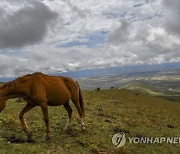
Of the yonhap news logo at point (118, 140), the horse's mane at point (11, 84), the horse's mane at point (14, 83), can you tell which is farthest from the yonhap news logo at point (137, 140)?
the horse's mane at point (11, 84)

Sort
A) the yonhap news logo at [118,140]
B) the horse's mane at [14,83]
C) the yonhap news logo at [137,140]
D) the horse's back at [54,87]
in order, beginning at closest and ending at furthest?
the horse's mane at [14,83] < the horse's back at [54,87] < the yonhap news logo at [118,140] < the yonhap news logo at [137,140]

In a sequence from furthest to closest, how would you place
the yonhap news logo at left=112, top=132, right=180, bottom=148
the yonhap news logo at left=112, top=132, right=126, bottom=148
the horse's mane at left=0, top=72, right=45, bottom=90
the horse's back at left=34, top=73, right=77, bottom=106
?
1. the yonhap news logo at left=112, top=132, right=180, bottom=148
2. the yonhap news logo at left=112, top=132, right=126, bottom=148
3. the horse's back at left=34, top=73, right=77, bottom=106
4. the horse's mane at left=0, top=72, right=45, bottom=90

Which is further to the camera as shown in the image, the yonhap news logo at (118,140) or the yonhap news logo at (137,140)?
the yonhap news logo at (137,140)

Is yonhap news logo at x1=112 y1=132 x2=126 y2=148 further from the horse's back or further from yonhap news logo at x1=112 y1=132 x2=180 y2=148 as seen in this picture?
the horse's back

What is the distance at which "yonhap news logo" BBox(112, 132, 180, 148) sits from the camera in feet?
48.2

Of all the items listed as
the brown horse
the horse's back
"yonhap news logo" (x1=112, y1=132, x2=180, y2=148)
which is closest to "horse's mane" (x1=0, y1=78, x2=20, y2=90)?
the brown horse

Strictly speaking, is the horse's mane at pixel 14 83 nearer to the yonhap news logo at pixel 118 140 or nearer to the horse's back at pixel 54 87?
the horse's back at pixel 54 87

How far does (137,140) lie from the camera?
51.8ft

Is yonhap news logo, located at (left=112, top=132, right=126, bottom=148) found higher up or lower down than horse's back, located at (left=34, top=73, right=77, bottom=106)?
lower down

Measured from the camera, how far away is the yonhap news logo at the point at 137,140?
14680 mm

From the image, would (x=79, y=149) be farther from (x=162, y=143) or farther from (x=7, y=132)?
(x=162, y=143)

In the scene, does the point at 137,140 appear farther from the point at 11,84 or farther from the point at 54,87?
the point at 11,84

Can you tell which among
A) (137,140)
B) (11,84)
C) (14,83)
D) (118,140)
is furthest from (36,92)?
(137,140)

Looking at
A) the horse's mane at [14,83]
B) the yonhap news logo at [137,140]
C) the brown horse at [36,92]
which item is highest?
the horse's mane at [14,83]
